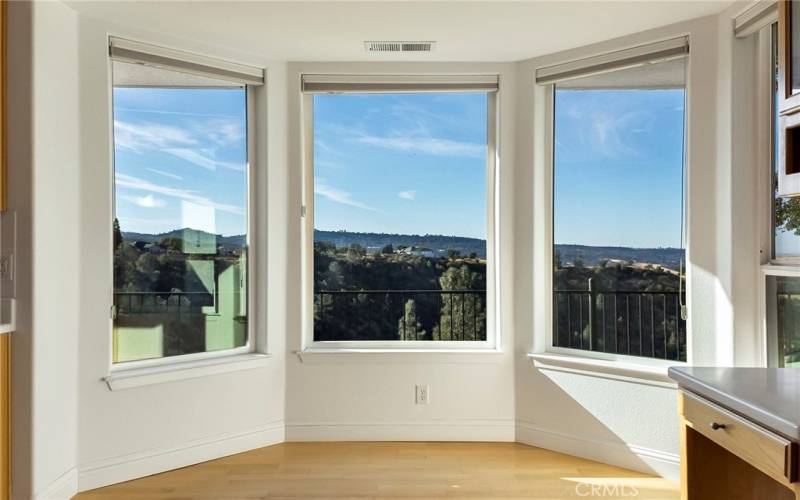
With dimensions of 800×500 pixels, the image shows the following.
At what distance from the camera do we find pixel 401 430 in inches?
152

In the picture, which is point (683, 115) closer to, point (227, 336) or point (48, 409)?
point (227, 336)

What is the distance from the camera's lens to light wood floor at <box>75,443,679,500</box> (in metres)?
3.03

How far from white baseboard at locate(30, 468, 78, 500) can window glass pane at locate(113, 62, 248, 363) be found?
2.04 ft

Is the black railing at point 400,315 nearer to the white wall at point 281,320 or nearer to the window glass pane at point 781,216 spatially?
the white wall at point 281,320

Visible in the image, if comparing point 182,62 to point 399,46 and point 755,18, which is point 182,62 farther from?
point 755,18

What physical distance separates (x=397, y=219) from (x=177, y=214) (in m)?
1.39

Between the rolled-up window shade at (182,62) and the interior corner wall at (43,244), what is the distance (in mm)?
285

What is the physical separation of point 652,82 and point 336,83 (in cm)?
192

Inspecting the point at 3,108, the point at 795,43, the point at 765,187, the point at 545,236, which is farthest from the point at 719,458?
the point at 3,108

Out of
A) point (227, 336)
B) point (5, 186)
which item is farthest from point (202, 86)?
point (227, 336)

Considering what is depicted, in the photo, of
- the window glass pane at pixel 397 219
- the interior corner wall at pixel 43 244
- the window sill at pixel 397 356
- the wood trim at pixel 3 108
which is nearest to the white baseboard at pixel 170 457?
the interior corner wall at pixel 43 244

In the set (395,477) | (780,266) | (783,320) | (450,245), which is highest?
(450,245)

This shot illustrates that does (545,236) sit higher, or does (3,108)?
(3,108)

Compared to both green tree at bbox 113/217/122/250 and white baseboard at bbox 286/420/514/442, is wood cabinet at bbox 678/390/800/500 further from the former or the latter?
green tree at bbox 113/217/122/250
